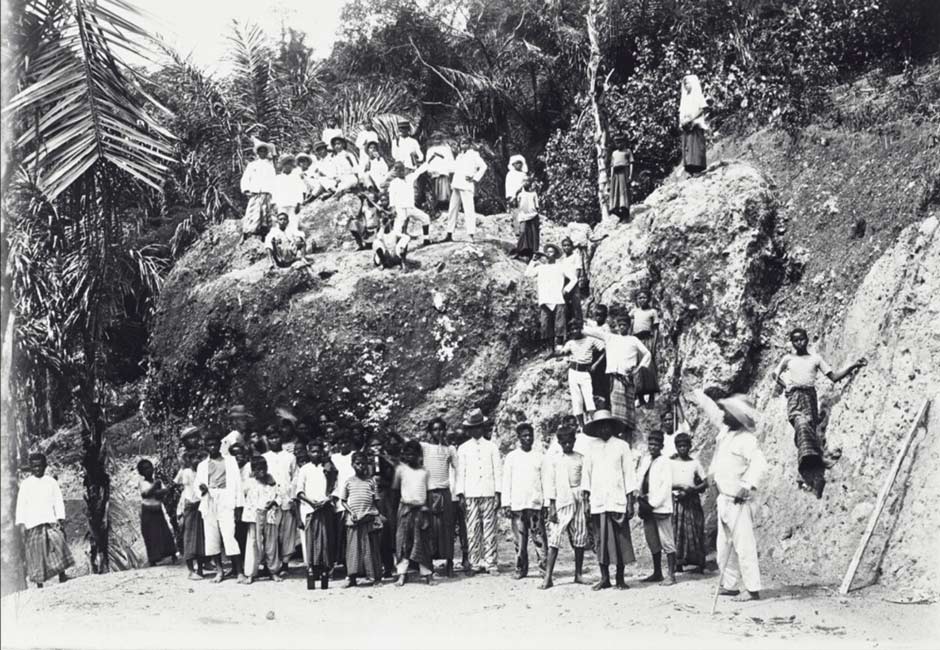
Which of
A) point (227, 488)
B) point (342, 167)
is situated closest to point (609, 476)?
point (227, 488)

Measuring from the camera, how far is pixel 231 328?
14633 mm

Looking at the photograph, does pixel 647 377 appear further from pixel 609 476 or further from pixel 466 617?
pixel 466 617

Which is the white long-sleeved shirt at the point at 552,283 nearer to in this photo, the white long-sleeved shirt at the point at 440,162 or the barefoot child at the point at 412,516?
the white long-sleeved shirt at the point at 440,162

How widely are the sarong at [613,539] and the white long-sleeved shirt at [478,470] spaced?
1654 mm

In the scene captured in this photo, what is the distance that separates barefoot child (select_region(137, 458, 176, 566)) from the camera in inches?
488

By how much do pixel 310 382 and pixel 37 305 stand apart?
4.10 m

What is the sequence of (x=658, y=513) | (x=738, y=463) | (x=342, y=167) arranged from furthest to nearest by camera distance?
(x=342, y=167)
(x=658, y=513)
(x=738, y=463)

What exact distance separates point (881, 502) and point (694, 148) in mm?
7239

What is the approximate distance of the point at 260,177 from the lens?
16.1 metres

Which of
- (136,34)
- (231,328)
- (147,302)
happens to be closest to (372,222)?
(231,328)

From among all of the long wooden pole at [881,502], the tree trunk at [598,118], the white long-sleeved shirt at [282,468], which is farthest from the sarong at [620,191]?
the long wooden pole at [881,502]

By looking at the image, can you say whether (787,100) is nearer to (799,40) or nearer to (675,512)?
(799,40)

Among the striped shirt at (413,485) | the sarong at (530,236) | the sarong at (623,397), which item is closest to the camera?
the striped shirt at (413,485)

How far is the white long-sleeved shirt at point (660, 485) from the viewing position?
9.96 meters
